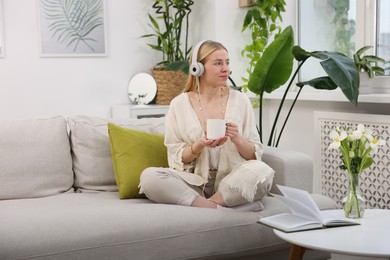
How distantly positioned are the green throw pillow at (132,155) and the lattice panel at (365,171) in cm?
120

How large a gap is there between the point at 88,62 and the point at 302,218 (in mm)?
2828

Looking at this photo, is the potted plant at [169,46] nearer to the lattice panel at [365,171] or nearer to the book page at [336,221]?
the lattice panel at [365,171]

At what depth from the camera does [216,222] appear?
275cm

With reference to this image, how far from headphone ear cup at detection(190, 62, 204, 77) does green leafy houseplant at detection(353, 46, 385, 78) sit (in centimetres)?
104

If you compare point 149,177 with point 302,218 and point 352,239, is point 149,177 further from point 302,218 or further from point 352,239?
point 352,239

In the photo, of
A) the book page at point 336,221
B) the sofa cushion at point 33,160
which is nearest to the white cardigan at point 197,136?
the sofa cushion at point 33,160

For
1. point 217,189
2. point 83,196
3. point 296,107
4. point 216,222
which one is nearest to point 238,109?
point 217,189

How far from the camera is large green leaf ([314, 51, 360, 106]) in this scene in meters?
3.33

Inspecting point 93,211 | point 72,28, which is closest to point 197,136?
point 93,211

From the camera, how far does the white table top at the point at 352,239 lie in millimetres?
2101

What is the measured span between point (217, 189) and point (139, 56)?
89.5 inches

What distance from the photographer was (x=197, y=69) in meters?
3.11

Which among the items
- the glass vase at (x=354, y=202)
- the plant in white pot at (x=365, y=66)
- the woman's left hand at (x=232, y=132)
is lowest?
the glass vase at (x=354, y=202)

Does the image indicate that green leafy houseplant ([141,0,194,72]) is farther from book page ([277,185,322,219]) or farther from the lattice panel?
book page ([277,185,322,219])
